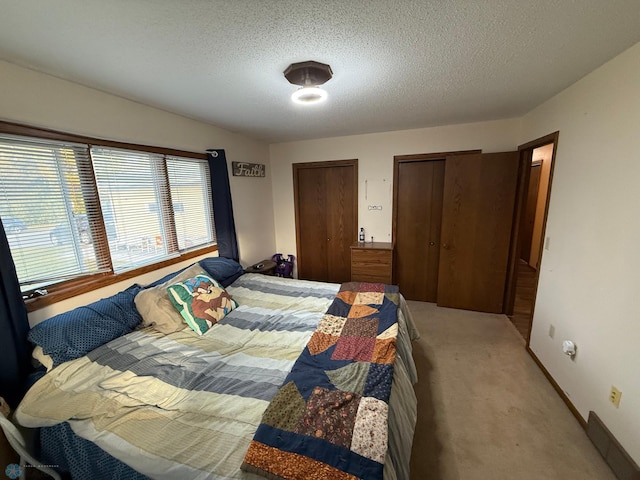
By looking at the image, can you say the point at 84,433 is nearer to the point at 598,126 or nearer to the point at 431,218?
the point at 598,126

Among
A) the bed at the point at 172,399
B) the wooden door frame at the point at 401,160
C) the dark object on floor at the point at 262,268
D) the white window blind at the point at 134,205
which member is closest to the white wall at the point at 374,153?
the wooden door frame at the point at 401,160

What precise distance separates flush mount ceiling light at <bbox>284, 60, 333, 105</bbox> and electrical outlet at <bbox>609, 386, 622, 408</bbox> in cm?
249

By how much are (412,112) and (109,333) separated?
312cm

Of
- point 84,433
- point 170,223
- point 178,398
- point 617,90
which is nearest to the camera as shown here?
point 84,433

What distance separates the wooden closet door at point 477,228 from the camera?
2.92 m

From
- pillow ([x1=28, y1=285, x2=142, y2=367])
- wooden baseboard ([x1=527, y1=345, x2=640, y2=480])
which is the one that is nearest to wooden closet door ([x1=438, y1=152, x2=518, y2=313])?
wooden baseboard ([x1=527, y1=345, x2=640, y2=480])

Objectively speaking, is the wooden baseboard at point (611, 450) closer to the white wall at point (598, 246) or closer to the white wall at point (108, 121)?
the white wall at point (598, 246)

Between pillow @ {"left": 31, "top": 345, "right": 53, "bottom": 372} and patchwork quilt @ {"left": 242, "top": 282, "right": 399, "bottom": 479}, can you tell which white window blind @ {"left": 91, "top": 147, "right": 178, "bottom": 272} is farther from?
patchwork quilt @ {"left": 242, "top": 282, "right": 399, "bottom": 479}

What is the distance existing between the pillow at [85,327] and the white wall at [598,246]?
3.03m

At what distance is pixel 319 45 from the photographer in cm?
135

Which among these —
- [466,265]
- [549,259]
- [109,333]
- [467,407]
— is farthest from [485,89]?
[109,333]

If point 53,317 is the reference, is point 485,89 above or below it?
above

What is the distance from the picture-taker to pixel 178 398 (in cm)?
128

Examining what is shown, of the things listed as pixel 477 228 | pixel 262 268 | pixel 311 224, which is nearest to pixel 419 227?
pixel 477 228
